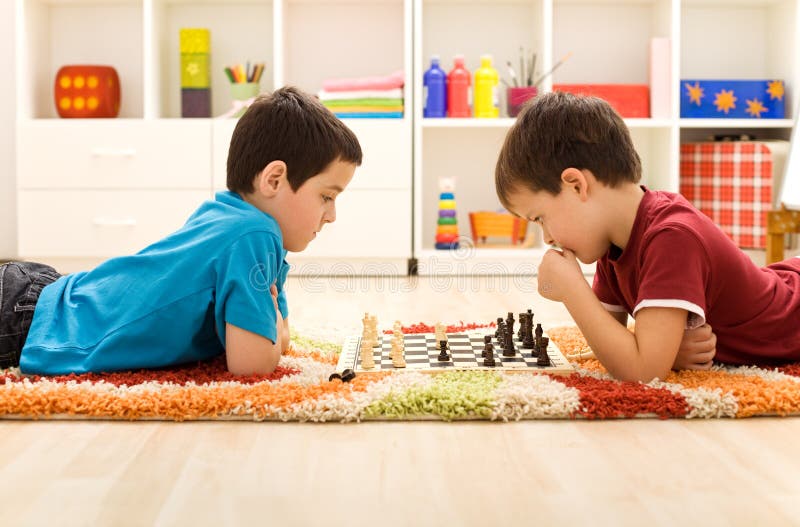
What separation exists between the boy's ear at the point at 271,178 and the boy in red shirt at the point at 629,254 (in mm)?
351

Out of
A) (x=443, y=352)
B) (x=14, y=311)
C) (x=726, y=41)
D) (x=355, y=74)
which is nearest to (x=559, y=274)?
(x=443, y=352)

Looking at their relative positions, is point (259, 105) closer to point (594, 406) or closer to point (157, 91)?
point (594, 406)

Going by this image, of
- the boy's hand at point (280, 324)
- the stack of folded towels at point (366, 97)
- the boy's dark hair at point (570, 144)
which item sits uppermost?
the stack of folded towels at point (366, 97)

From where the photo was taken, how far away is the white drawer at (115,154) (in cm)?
315

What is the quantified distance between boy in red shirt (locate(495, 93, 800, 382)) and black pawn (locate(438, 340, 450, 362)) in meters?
0.19

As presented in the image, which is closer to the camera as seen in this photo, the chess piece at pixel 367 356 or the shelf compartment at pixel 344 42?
the chess piece at pixel 367 356

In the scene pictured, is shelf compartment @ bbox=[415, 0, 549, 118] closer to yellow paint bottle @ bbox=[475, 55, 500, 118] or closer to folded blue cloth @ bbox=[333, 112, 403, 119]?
yellow paint bottle @ bbox=[475, 55, 500, 118]

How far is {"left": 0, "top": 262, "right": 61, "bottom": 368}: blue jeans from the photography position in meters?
1.44

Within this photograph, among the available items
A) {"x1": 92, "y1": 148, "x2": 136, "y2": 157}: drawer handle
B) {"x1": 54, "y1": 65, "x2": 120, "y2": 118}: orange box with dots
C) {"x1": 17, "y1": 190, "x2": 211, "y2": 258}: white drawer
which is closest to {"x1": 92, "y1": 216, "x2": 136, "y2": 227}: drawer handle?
{"x1": 17, "y1": 190, "x2": 211, "y2": 258}: white drawer

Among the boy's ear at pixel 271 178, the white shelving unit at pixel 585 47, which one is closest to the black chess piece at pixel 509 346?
the boy's ear at pixel 271 178

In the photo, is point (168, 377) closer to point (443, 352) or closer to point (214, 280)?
point (214, 280)

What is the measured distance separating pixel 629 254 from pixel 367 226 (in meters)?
1.85

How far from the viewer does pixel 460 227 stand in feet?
11.9

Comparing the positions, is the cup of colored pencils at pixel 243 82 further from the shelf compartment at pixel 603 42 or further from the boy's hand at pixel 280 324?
the boy's hand at pixel 280 324
